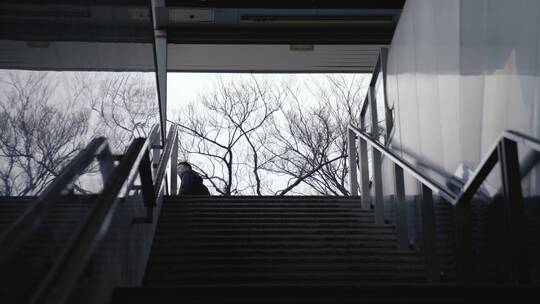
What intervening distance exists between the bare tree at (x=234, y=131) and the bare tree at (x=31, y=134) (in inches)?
536

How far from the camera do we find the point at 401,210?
556 cm

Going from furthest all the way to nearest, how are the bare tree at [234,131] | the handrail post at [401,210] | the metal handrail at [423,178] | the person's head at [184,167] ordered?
the bare tree at [234,131]
the person's head at [184,167]
the handrail post at [401,210]
the metal handrail at [423,178]

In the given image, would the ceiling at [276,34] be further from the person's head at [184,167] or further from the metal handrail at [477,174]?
the metal handrail at [477,174]

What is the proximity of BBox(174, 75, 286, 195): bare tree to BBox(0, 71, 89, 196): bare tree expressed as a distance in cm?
1361

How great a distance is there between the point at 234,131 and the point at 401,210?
1123cm

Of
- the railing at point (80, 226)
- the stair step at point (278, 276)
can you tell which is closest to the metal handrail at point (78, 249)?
the railing at point (80, 226)

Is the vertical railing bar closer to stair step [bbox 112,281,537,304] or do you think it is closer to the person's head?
stair step [bbox 112,281,537,304]

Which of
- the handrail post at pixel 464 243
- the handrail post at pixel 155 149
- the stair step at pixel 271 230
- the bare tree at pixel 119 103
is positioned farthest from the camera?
the handrail post at pixel 155 149

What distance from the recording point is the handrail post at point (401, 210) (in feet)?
18.0

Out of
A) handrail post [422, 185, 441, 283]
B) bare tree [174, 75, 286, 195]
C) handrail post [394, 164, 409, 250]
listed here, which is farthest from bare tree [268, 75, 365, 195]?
handrail post [422, 185, 441, 283]

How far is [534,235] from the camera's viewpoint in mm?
3193

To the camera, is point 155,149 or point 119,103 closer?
point 119,103

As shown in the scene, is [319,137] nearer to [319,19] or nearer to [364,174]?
[319,19]

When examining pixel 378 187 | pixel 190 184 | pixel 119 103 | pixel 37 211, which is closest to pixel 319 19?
pixel 190 184
